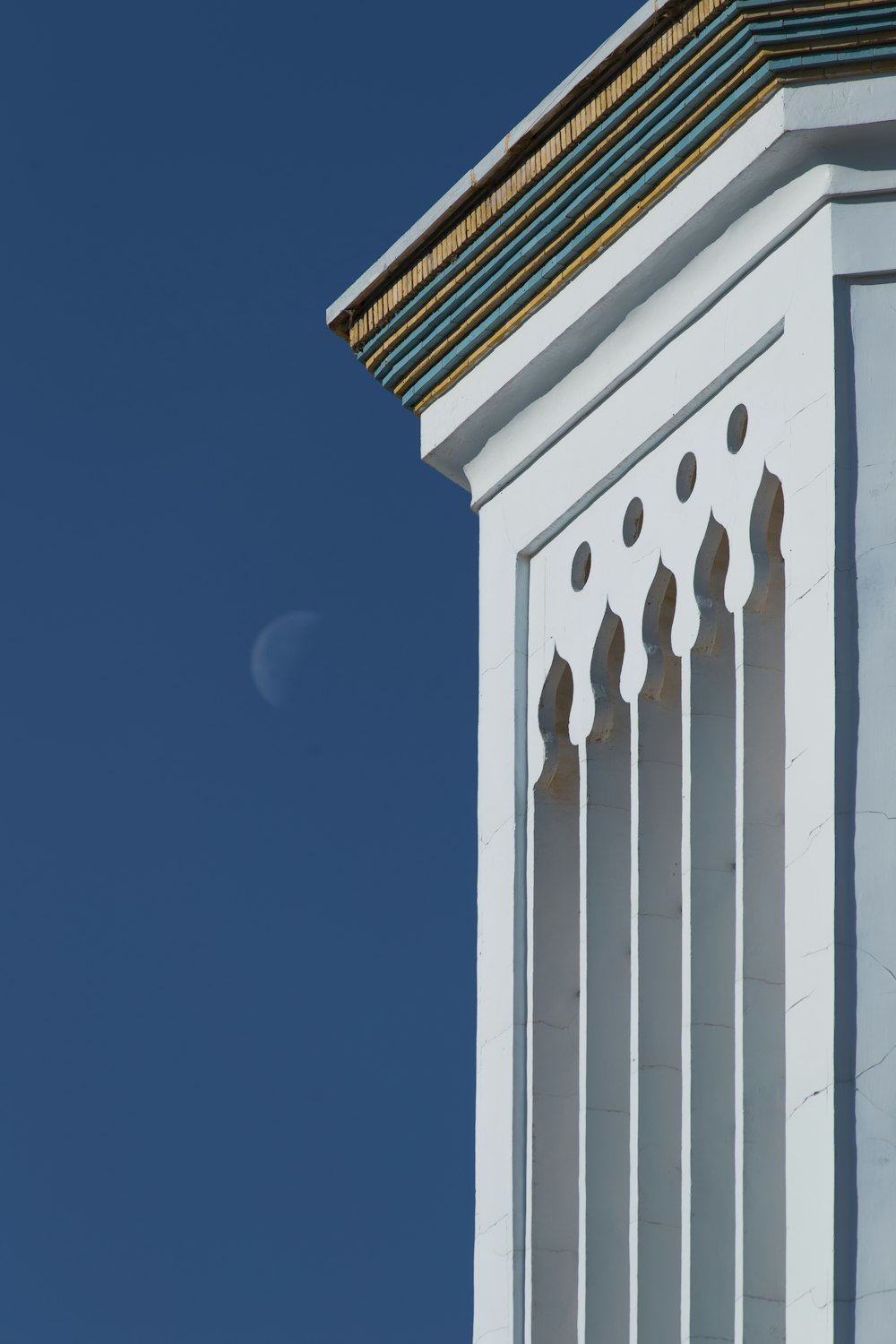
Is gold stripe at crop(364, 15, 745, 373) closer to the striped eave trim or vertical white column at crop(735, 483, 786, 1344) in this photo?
the striped eave trim

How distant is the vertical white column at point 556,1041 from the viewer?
360 inches

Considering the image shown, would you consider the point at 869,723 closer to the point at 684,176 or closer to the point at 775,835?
the point at 775,835

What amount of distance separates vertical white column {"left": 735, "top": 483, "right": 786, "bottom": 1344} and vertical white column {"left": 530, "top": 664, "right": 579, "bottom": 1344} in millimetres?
748

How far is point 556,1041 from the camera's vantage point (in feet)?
30.7

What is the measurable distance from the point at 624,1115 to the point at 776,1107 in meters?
0.67

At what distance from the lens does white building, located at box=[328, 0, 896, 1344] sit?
834 centimetres

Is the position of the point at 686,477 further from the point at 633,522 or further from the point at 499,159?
the point at 499,159

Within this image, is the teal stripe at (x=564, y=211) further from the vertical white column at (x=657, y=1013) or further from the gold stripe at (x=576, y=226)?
the vertical white column at (x=657, y=1013)

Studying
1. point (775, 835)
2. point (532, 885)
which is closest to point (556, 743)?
point (532, 885)

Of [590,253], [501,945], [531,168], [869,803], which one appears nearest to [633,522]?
[590,253]

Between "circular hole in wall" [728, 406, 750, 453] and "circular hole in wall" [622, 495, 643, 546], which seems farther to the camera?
"circular hole in wall" [622, 495, 643, 546]

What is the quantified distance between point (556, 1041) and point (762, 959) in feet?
2.78

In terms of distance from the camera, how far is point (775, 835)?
8.78 m

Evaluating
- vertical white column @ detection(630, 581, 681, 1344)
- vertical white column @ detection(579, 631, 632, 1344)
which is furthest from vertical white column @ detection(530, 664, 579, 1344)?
vertical white column @ detection(630, 581, 681, 1344)
